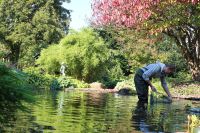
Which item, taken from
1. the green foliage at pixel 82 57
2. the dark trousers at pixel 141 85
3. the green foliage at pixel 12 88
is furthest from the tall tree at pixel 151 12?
the green foliage at pixel 12 88

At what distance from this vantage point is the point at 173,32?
30.4 m

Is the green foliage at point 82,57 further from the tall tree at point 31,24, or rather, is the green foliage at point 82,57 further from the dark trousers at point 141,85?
the dark trousers at point 141,85

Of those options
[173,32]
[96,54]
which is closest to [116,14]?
[173,32]

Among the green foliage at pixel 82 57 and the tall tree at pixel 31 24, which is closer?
the green foliage at pixel 82 57

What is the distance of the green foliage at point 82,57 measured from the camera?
38219 millimetres

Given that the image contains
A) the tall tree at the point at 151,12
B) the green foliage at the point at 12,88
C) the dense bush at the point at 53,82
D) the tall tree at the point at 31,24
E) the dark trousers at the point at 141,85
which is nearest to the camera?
the green foliage at the point at 12,88

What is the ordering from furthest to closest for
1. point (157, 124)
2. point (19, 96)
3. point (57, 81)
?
point (57, 81) < point (157, 124) < point (19, 96)

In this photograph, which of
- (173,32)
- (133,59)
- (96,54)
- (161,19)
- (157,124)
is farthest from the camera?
(133,59)

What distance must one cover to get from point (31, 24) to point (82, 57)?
2090cm

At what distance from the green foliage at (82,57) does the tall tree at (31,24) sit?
15.4 m

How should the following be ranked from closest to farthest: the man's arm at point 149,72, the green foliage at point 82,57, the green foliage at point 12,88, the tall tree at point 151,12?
the green foliage at point 12,88 → the man's arm at point 149,72 → the tall tree at point 151,12 → the green foliage at point 82,57

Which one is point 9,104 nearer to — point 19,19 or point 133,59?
point 133,59

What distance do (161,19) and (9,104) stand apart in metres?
20.8

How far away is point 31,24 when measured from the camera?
5766 centimetres
